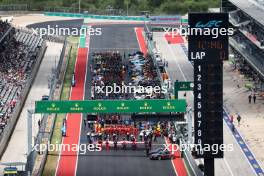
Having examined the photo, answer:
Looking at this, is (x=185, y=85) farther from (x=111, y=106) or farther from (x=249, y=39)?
(x=249, y=39)

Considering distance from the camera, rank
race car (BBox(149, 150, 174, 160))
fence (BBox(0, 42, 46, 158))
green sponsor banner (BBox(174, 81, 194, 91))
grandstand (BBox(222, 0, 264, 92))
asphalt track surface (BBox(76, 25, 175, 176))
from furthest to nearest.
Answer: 1. grandstand (BBox(222, 0, 264, 92))
2. green sponsor banner (BBox(174, 81, 194, 91))
3. fence (BBox(0, 42, 46, 158))
4. race car (BBox(149, 150, 174, 160))
5. asphalt track surface (BBox(76, 25, 175, 176))

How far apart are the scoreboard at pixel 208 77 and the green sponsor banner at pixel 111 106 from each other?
17.0 ft

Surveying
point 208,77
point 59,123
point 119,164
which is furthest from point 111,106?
point 59,123

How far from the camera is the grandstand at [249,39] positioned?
101 metres

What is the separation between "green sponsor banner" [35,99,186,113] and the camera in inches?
2729

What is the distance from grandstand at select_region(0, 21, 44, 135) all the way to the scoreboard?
19.3 metres

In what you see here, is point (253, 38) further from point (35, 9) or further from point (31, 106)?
point (35, 9)

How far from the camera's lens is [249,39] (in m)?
107

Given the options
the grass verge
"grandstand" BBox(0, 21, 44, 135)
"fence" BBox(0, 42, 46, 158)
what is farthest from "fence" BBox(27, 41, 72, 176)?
"grandstand" BBox(0, 21, 44, 135)

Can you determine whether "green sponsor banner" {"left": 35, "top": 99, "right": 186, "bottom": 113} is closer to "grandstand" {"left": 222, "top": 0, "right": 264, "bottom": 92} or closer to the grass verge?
the grass verge

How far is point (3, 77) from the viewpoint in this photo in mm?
99562

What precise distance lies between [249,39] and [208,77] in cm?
4351

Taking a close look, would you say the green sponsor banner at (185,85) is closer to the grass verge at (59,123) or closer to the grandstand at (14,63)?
the grass verge at (59,123)

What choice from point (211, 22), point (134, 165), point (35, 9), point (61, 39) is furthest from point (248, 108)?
point (35, 9)
